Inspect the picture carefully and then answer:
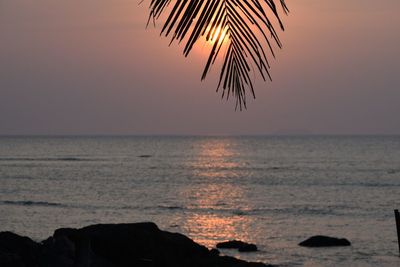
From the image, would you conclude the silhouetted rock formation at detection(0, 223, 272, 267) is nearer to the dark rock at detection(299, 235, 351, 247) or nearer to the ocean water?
the ocean water

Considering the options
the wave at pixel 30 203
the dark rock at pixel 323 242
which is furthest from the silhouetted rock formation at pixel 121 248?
the wave at pixel 30 203

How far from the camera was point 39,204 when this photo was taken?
49.9 m

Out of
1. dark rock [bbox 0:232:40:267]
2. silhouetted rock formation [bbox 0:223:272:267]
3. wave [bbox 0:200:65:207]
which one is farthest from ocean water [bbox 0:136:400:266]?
dark rock [bbox 0:232:40:267]

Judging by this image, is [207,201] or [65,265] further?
[207,201]

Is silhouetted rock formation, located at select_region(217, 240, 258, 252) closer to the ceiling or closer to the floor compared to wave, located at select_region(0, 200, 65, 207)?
closer to the ceiling

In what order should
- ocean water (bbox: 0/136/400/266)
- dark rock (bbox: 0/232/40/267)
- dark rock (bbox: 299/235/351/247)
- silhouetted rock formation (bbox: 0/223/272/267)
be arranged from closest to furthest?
silhouetted rock formation (bbox: 0/223/272/267) → dark rock (bbox: 0/232/40/267) → dark rock (bbox: 299/235/351/247) → ocean water (bbox: 0/136/400/266)

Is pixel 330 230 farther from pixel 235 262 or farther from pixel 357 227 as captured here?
pixel 235 262

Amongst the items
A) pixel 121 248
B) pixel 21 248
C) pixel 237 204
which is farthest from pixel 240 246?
pixel 237 204

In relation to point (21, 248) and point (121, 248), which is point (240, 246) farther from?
point (21, 248)

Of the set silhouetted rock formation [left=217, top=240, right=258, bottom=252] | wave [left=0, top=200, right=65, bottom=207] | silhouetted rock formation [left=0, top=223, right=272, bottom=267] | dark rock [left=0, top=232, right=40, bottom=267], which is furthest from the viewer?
wave [left=0, top=200, right=65, bottom=207]

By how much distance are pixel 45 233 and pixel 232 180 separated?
43.1 meters

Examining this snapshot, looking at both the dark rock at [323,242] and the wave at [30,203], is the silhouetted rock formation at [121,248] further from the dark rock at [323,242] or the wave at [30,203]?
the wave at [30,203]

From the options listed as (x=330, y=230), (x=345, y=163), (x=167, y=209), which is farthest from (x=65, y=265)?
(x=345, y=163)

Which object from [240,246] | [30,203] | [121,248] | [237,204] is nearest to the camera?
[121,248]
